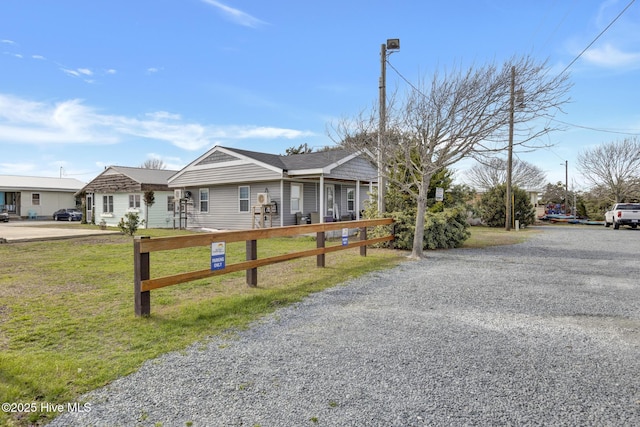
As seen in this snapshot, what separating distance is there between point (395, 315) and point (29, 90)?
1765 centimetres

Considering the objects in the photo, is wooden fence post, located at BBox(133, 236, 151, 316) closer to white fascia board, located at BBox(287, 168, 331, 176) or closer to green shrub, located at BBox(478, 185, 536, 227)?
white fascia board, located at BBox(287, 168, 331, 176)

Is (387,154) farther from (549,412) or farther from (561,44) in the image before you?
(549,412)

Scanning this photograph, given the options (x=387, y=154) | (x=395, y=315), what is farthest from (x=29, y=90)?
(x=395, y=315)

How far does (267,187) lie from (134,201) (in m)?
10.8

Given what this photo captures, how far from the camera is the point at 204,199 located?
18719mm

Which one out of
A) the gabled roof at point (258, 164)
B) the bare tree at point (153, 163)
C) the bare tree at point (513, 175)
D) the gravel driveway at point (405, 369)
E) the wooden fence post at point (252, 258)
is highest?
the bare tree at point (153, 163)

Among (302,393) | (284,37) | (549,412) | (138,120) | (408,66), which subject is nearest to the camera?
(549,412)

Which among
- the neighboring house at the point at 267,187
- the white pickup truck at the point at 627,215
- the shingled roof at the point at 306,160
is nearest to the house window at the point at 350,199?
the neighboring house at the point at 267,187

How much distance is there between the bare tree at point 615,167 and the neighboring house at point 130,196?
3751 centimetres

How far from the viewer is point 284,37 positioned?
1269cm

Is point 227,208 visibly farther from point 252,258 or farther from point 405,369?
point 405,369

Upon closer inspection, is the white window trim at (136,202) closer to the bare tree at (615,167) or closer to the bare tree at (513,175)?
Answer: the bare tree at (513,175)

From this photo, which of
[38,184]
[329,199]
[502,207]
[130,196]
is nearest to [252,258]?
[329,199]

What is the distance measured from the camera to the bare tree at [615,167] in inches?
1251
